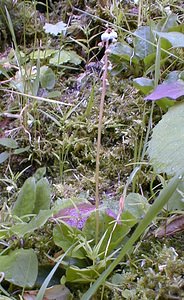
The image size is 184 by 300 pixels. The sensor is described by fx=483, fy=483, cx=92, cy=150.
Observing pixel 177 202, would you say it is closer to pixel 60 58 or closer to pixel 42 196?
pixel 42 196

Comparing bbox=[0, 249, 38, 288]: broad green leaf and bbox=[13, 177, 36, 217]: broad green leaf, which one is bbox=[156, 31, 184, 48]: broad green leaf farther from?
bbox=[0, 249, 38, 288]: broad green leaf

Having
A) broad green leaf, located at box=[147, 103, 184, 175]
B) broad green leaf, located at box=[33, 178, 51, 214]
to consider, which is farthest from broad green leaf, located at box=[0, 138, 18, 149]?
broad green leaf, located at box=[147, 103, 184, 175]

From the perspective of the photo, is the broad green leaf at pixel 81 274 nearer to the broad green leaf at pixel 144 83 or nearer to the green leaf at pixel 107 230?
the green leaf at pixel 107 230

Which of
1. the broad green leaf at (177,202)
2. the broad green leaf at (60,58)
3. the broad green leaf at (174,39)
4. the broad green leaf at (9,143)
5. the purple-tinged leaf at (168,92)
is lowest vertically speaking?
the broad green leaf at (9,143)

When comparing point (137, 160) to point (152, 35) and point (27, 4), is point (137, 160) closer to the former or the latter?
point (152, 35)

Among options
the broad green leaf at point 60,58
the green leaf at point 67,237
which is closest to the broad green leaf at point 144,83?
the broad green leaf at point 60,58

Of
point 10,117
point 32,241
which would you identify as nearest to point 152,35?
point 10,117
